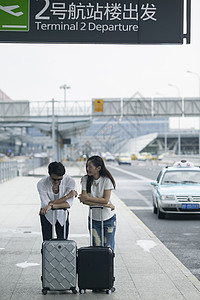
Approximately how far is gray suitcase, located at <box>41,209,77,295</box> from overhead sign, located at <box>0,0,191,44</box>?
370cm

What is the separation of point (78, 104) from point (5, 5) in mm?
51540

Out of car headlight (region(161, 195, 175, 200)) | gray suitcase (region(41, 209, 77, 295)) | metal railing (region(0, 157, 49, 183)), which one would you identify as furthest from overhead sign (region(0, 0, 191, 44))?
metal railing (region(0, 157, 49, 183))

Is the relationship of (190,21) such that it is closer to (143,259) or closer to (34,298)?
(143,259)

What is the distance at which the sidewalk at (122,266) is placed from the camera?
6.98 m

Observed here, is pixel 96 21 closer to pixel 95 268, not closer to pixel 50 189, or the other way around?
pixel 50 189

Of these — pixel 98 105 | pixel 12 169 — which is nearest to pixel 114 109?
pixel 98 105

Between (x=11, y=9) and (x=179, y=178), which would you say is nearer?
(x=11, y=9)

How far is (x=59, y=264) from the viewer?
22.2 ft

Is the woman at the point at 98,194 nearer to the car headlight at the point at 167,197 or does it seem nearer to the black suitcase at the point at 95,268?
the black suitcase at the point at 95,268

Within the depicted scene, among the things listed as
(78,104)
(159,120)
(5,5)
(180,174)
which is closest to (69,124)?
(78,104)

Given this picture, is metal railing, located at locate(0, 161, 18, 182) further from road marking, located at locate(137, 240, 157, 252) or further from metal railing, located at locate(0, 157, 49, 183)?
road marking, located at locate(137, 240, 157, 252)

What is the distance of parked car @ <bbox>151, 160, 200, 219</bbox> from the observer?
15625mm

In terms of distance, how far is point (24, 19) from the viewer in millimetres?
9188

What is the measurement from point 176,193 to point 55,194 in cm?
880
